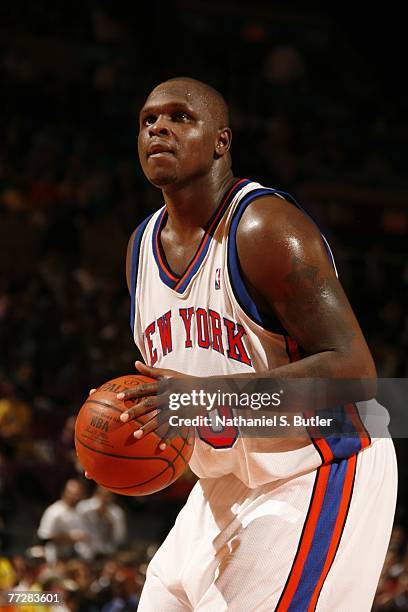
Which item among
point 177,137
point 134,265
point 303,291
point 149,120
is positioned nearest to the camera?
point 303,291

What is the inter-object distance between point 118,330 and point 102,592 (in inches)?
165

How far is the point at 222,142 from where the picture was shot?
315cm

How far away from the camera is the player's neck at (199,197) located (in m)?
3.09

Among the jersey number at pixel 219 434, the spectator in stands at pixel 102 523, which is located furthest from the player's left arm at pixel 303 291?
the spectator in stands at pixel 102 523

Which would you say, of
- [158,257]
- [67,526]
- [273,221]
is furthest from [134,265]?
[67,526]

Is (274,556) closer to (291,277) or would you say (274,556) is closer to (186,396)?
(186,396)

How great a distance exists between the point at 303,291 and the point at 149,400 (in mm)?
517

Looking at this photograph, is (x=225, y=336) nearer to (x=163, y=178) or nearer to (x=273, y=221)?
(x=273, y=221)

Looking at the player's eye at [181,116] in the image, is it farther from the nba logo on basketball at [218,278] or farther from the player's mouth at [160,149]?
the nba logo on basketball at [218,278]

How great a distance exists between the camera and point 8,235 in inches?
411

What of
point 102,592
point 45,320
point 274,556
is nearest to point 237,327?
point 274,556

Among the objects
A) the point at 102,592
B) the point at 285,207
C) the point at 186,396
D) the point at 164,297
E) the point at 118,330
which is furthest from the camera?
the point at 118,330

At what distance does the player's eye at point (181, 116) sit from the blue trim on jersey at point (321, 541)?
3.80 ft

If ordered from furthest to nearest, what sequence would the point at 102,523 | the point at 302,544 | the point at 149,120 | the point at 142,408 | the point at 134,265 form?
1. the point at 102,523
2. the point at 134,265
3. the point at 149,120
4. the point at 302,544
5. the point at 142,408
